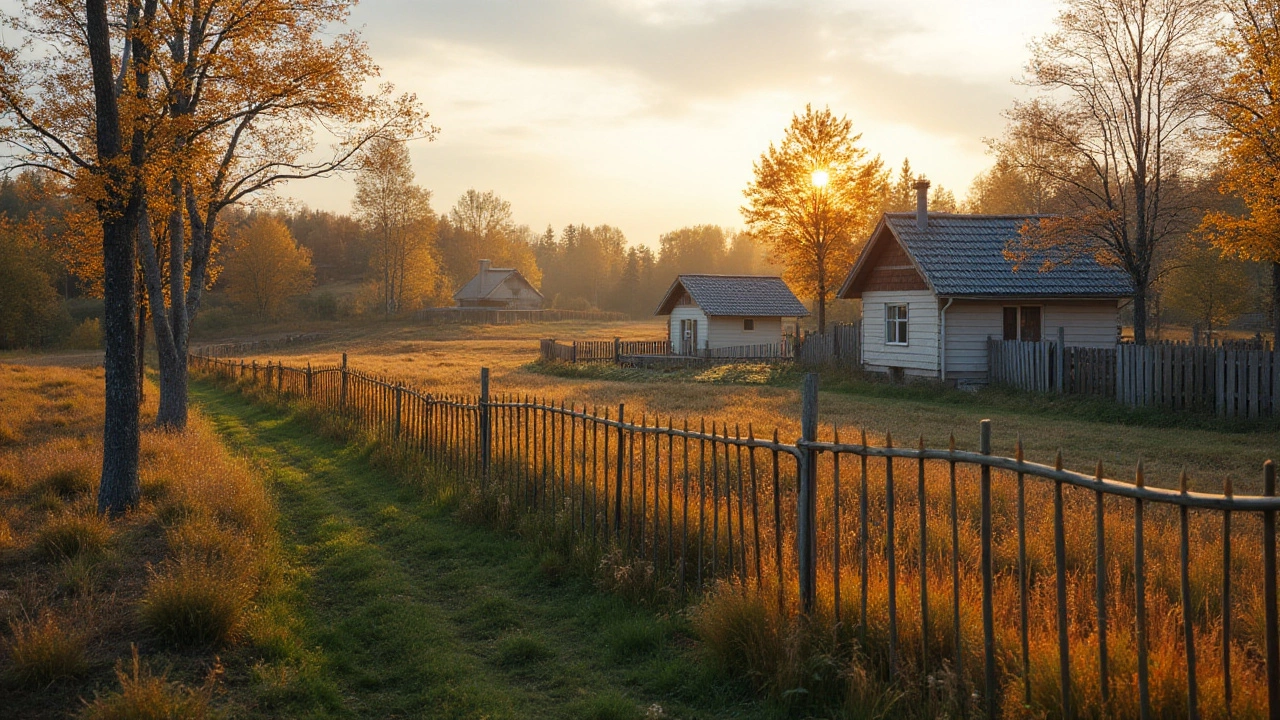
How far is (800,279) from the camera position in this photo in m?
42.6

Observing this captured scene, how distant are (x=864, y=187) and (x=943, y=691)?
38672mm

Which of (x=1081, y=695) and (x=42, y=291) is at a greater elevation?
(x=42, y=291)

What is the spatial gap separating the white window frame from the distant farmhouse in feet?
204

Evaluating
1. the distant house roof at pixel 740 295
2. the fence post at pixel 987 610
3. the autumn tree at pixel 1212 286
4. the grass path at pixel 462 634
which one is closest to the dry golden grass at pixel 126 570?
the grass path at pixel 462 634

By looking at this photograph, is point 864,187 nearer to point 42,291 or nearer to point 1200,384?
point 1200,384

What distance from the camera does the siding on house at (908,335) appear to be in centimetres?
2655

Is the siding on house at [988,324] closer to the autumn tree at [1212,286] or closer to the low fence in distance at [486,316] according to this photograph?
the autumn tree at [1212,286]

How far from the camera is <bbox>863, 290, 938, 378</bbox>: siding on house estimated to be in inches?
1045

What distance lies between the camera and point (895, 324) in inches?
1137

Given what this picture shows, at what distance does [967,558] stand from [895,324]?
22.7 meters

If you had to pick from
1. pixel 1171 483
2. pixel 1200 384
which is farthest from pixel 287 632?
pixel 1200 384

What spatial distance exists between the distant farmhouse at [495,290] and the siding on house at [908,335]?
60887mm

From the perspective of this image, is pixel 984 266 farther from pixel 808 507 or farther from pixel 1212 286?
pixel 808 507

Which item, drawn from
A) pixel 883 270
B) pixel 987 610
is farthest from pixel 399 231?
pixel 987 610
